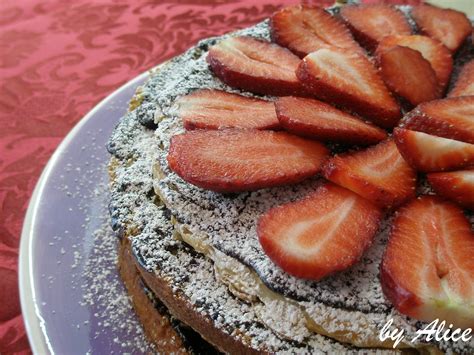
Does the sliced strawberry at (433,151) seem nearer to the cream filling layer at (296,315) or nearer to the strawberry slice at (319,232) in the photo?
the strawberry slice at (319,232)

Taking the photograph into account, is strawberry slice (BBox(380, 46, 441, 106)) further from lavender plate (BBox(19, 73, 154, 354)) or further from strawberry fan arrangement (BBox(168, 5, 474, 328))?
lavender plate (BBox(19, 73, 154, 354))

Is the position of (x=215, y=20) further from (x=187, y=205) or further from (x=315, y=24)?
(x=187, y=205)

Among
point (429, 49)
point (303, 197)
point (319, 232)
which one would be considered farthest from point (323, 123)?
point (429, 49)

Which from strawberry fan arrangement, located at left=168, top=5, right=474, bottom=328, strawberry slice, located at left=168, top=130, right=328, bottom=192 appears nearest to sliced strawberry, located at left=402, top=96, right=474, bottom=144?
strawberry fan arrangement, located at left=168, top=5, right=474, bottom=328

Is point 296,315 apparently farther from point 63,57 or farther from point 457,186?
point 63,57

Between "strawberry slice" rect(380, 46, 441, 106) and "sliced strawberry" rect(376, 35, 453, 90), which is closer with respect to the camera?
"strawberry slice" rect(380, 46, 441, 106)

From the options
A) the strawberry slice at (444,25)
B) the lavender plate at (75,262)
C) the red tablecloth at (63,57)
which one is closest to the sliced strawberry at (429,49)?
the strawberry slice at (444,25)

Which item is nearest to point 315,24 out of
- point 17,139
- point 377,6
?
point 377,6
